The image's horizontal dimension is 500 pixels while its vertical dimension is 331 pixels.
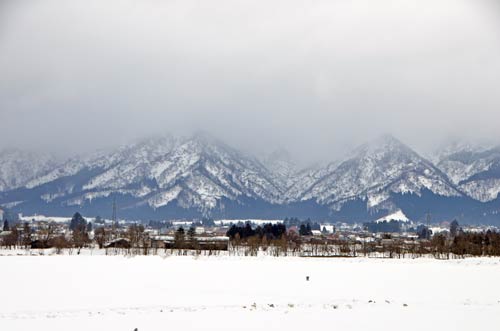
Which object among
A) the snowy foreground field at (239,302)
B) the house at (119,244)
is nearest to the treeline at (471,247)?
the snowy foreground field at (239,302)

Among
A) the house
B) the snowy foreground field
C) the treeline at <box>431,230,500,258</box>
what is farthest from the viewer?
the house

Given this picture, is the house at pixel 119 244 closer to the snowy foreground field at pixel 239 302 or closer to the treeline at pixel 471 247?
the treeline at pixel 471 247

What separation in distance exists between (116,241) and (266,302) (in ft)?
432

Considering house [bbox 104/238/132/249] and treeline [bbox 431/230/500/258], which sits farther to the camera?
house [bbox 104/238/132/249]

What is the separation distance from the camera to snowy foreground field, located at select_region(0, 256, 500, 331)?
3381cm

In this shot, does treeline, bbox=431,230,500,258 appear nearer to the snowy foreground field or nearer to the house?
the snowy foreground field

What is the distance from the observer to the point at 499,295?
50188mm

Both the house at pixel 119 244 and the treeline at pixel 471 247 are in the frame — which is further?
the house at pixel 119 244

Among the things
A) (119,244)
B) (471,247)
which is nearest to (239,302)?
(471,247)

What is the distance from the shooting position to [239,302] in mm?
44188

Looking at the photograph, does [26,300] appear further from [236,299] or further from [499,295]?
[499,295]

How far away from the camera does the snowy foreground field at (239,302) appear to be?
111ft

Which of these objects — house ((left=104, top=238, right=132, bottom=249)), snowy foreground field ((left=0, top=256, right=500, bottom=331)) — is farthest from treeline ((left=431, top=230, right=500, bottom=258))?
house ((left=104, top=238, right=132, bottom=249))

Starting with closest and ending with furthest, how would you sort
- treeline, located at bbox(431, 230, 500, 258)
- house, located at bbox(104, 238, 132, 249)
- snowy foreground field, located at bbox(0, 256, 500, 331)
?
snowy foreground field, located at bbox(0, 256, 500, 331) → treeline, located at bbox(431, 230, 500, 258) → house, located at bbox(104, 238, 132, 249)
